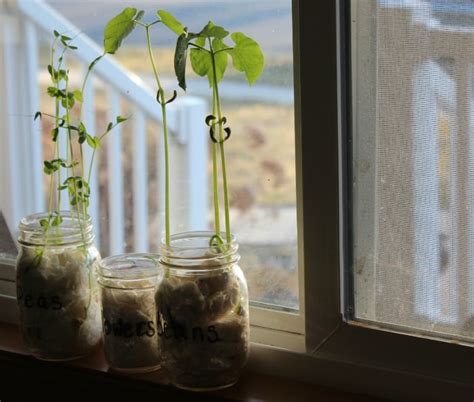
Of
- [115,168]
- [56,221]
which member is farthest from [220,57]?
[115,168]

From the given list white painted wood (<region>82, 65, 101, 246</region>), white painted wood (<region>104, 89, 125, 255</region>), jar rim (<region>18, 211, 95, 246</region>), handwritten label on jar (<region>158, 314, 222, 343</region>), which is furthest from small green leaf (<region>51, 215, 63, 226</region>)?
white painted wood (<region>104, 89, 125, 255</region>)

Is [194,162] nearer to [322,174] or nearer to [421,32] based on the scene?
[322,174]

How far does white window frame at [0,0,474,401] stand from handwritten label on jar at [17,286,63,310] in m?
0.34

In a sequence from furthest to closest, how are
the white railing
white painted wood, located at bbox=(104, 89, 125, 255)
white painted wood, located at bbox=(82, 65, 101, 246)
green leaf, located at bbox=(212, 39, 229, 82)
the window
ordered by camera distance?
1. white painted wood, located at bbox=(104, 89, 125, 255)
2. white painted wood, located at bbox=(82, 65, 101, 246)
3. the white railing
4. green leaf, located at bbox=(212, 39, 229, 82)
5. the window

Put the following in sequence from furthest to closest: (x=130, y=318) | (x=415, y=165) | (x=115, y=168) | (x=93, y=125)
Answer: (x=115, y=168), (x=93, y=125), (x=130, y=318), (x=415, y=165)

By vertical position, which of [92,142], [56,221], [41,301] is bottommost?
[41,301]

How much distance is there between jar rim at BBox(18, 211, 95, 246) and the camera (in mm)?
1322

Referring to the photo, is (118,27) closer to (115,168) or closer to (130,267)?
(130,267)

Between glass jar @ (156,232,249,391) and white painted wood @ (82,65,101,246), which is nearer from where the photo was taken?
glass jar @ (156,232,249,391)

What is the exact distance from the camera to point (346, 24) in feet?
3.73

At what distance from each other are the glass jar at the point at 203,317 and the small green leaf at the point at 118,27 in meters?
0.29

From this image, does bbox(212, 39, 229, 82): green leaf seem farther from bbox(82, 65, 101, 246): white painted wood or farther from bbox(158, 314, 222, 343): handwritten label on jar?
bbox(82, 65, 101, 246): white painted wood

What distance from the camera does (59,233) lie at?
4.40ft

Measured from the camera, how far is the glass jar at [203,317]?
1.18 m
